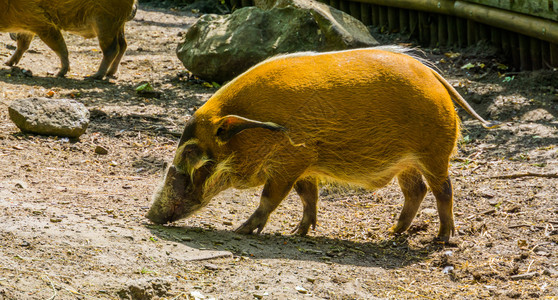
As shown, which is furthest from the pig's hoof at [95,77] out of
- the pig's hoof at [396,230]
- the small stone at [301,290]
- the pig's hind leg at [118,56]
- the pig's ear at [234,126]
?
the small stone at [301,290]

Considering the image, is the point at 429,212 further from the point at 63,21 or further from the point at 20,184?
the point at 63,21

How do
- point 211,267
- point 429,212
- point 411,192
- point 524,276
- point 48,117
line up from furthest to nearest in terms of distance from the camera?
point 48,117, point 429,212, point 411,192, point 524,276, point 211,267

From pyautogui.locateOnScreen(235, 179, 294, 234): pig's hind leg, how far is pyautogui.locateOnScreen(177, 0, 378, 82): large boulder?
4114mm

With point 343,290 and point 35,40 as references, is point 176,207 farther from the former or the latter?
point 35,40

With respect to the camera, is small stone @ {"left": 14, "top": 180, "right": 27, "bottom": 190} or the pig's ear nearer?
the pig's ear

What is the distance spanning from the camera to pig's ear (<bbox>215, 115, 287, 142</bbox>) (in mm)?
4277

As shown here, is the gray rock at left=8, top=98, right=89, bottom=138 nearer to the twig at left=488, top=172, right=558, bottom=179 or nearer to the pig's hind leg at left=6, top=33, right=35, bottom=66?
the pig's hind leg at left=6, top=33, right=35, bottom=66

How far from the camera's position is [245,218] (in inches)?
205

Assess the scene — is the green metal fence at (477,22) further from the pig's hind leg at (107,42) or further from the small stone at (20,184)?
the small stone at (20,184)

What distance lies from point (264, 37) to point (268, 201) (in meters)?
4.40

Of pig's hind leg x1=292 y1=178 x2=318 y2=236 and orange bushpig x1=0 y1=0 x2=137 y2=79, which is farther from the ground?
orange bushpig x1=0 y1=0 x2=137 y2=79

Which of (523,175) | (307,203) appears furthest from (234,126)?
(523,175)

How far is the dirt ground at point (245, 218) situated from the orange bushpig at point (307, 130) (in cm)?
36

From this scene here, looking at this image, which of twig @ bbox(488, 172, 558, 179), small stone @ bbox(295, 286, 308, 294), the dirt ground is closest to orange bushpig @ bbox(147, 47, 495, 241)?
the dirt ground
